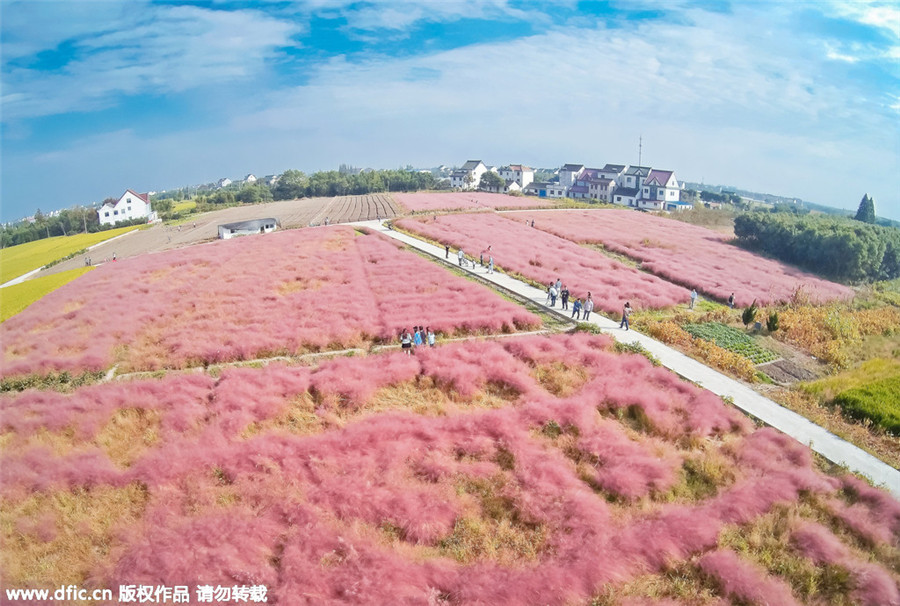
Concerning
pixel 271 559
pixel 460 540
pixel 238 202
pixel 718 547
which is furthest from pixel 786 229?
pixel 238 202

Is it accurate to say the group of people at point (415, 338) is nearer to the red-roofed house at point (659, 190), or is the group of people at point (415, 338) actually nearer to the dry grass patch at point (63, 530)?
the dry grass patch at point (63, 530)

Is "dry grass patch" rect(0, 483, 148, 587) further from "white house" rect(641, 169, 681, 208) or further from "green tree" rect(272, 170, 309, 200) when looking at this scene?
"green tree" rect(272, 170, 309, 200)

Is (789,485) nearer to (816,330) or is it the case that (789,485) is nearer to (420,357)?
(420,357)

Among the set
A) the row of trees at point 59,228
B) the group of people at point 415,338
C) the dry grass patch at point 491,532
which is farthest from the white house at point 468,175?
the dry grass patch at point 491,532

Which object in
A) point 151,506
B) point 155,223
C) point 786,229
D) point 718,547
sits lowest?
point 718,547

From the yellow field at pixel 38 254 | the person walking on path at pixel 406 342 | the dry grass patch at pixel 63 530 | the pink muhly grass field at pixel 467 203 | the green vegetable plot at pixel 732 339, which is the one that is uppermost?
the pink muhly grass field at pixel 467 203

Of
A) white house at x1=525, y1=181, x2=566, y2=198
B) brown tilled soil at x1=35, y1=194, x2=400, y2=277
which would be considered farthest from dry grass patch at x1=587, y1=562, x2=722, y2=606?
white house at x1=525, y1=181, x2=566, y2=198
